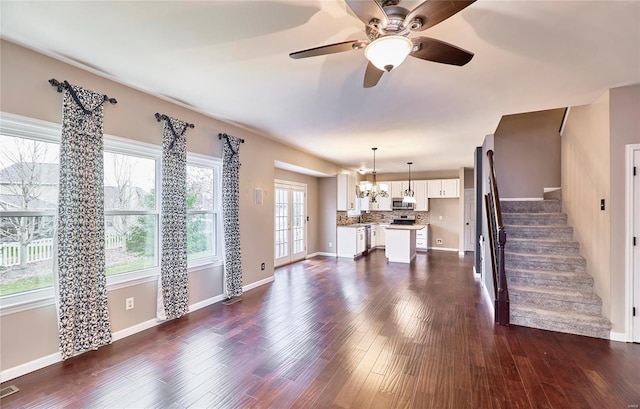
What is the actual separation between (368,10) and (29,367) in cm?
367

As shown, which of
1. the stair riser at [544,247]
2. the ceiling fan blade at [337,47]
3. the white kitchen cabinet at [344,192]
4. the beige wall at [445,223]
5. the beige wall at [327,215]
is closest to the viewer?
the ceiling fan blade at [337,47]

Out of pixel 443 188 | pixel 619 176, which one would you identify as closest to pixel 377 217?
pixel 443 188

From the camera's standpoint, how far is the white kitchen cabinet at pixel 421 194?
356 inches

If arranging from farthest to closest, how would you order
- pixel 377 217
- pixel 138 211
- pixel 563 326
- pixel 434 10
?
pixel 377 217 → pixel 138 211 → pixel 563 326 → pixel 434 10

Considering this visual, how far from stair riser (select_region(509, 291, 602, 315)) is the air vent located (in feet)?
15.9

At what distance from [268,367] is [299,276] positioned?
331 cm

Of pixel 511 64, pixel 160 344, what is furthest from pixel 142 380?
pixel 511 64

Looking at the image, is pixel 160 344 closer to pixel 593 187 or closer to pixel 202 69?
pixel 202 69

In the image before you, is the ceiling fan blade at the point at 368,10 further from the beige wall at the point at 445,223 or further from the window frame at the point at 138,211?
the beige wall at the point at 445,223

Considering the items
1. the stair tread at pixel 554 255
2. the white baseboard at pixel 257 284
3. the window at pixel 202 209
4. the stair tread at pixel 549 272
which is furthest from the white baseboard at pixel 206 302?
the stair tread at pixel 554 255

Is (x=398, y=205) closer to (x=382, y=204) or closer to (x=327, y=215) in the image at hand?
(x=382, y=204)

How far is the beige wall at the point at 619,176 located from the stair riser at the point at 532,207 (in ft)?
5.60

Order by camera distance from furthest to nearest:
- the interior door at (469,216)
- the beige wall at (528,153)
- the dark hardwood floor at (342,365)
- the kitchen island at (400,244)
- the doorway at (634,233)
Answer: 1. the interior door at (469,216)
2. the kitchen island at (400,244)
3. the beige wall at (528,153)
4. the doorway at (634,233)
5. the dark hardwood floor at (342,365)

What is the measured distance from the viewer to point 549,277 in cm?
360
